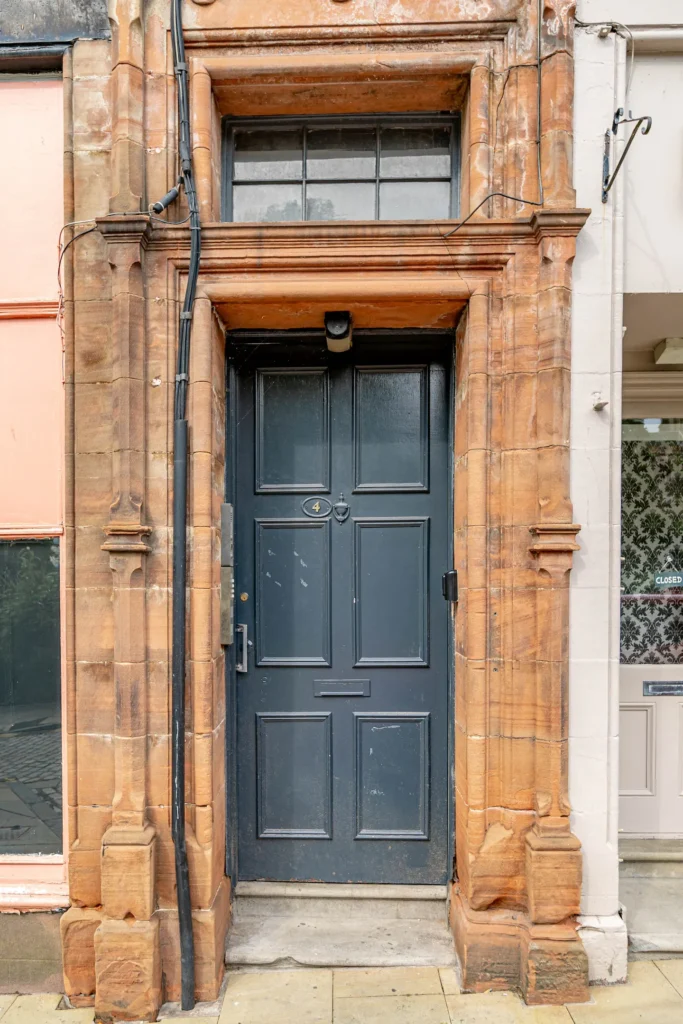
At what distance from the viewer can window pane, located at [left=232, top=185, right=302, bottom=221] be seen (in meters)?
3.31

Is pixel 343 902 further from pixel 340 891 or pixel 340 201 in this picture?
pixel 340 201

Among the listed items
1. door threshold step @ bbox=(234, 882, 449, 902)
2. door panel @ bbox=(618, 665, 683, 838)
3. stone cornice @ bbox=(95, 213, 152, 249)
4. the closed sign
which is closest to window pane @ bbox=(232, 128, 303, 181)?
stone cornice @ bbox=(95, 213, 152, 249)

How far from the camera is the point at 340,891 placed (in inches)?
133

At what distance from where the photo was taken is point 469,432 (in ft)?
9.92

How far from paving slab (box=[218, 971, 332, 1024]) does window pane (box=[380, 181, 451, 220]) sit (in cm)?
392

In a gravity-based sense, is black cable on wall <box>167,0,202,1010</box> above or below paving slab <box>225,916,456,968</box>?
above

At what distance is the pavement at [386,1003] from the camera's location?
2.73 metres

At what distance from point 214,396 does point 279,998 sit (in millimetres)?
2908

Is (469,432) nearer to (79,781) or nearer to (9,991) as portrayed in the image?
(79,781)

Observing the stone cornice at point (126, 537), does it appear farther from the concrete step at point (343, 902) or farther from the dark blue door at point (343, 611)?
the concrete step at point (343, 902)

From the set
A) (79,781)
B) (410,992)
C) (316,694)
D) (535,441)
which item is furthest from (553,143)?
(410,992)

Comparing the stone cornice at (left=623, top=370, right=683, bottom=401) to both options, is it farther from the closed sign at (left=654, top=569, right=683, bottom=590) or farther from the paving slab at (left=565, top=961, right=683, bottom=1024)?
the paving slab at (left=565, top=961, right=683, bottom=1024)

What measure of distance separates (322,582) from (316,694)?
64cm

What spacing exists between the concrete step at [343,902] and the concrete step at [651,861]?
49.3 inches
